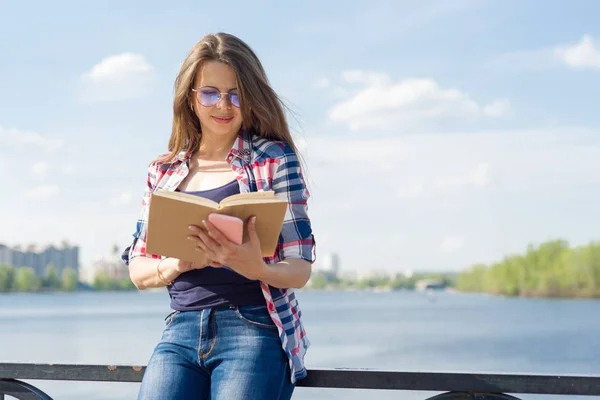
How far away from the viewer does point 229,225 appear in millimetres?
2152

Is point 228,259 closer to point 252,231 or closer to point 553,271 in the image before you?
point 252,231

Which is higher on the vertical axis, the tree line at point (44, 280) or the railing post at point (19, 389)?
the tree line at point (44, 280)

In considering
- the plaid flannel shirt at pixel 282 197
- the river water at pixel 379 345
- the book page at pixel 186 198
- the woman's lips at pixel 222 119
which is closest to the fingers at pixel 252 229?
the book page at pixel 186 198

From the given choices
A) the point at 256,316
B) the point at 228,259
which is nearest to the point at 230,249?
the point at 228,259

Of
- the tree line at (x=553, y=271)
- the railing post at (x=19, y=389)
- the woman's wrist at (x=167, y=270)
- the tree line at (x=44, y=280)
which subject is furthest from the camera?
the tree line at (x=44, y=280)

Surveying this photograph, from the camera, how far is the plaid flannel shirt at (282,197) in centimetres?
240

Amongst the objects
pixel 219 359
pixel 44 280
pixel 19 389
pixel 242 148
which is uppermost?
pixel 44 280

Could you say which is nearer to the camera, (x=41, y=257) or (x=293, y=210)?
(x=293, y=210)

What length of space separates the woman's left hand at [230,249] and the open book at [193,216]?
0.07 ft

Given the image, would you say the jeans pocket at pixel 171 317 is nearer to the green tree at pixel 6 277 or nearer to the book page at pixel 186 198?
the book page at pixel 186 198

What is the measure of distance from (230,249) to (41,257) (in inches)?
4138

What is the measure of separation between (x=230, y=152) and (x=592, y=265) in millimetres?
78480

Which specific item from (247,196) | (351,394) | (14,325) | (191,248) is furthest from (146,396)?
(14,325)

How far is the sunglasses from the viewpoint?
102 inches
